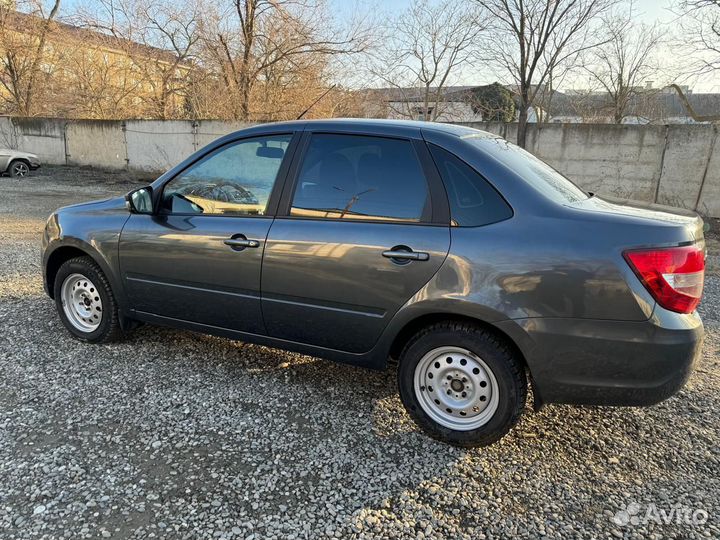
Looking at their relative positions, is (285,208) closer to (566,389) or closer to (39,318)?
(566,389)

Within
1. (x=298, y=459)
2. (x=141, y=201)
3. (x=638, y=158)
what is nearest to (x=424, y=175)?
(x=298, y=459)

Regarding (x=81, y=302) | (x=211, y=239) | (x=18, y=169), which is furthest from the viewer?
(x=18, y=169)

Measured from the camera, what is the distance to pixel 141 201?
3.62 m

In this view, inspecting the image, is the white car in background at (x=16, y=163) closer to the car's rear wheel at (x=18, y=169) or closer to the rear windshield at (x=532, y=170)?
the car's rear wheel at (x=18, y=169)

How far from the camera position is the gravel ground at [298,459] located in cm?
225

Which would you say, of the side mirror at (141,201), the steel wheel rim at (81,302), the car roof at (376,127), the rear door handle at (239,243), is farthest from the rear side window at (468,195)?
the steel wheel rim at (81,302)

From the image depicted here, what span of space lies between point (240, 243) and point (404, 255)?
111cm

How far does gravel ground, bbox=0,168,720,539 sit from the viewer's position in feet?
7.39

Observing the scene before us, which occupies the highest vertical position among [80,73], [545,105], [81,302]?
[80,73]

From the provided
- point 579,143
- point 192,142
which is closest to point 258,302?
point 579,143

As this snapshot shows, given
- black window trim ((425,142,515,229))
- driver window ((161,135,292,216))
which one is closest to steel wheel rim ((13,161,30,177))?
driver window ((161,135,292,216))

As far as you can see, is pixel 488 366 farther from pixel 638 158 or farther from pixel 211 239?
pixel 638 158

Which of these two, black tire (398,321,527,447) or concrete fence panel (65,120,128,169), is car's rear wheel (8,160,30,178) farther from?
black tire (398,321,527,447)

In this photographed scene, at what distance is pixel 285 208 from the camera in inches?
124
